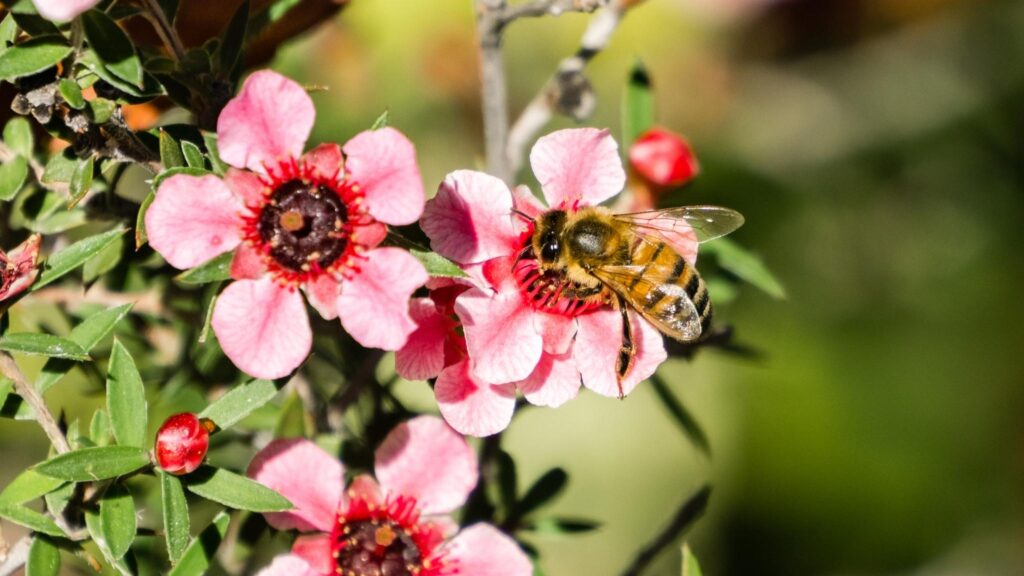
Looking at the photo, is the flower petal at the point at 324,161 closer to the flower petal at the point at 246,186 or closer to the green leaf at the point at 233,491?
the flower petal at the point at 246,186

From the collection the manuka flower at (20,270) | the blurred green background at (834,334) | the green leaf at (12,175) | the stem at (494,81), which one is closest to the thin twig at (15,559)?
the manuka flower at (20,270)

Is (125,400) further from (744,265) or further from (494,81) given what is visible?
(744,265)

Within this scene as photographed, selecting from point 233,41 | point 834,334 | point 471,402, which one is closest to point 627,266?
point 471,402

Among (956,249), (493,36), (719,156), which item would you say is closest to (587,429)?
(719,156)

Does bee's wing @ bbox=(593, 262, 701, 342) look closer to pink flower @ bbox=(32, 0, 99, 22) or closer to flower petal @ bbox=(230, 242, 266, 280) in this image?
flower petal @ bbox=(230, 242, 266, 280)

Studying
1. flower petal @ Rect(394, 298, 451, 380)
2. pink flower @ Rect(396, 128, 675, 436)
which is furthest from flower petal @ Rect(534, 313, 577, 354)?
flower petal @ Rect(394, 298, 451, 380)

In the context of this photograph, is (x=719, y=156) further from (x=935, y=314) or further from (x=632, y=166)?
(x=632, y=166)
